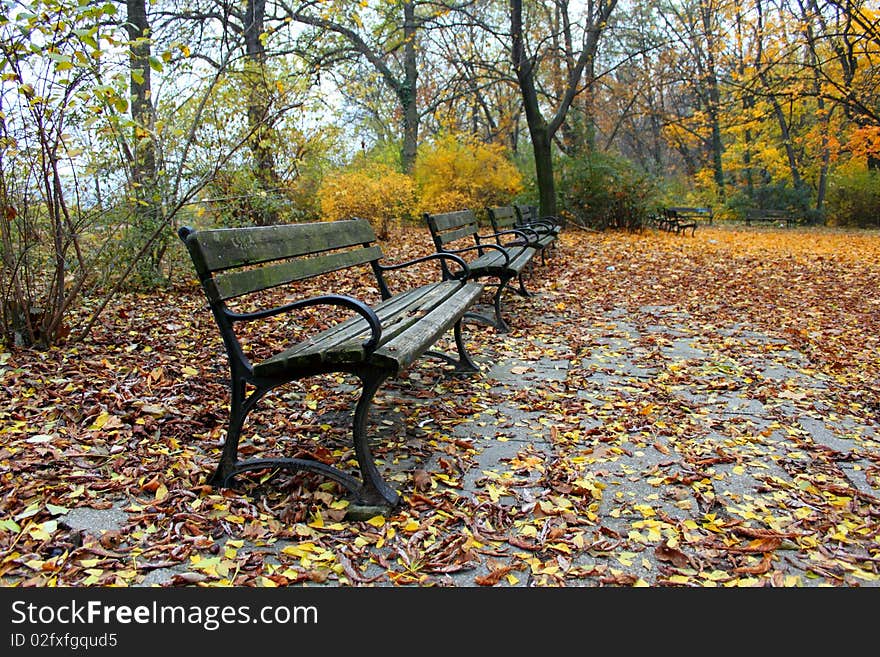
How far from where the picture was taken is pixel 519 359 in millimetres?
4676

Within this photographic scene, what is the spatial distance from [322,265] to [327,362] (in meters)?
1.09

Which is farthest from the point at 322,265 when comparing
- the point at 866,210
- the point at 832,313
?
the point at 866,210

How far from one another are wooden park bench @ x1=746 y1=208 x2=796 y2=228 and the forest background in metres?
0.58

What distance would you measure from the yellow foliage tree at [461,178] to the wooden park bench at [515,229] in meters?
3.96

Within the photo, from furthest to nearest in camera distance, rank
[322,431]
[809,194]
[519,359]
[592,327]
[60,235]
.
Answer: [809,194] → [592,327] → [519,359] → [60,235] → [322,431]

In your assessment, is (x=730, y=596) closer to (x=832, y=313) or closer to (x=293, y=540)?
(x=293, y=540)

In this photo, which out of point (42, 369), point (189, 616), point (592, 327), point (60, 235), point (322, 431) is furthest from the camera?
point (592, 327)

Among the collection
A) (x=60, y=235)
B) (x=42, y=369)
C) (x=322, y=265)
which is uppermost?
(x=60, y=235)

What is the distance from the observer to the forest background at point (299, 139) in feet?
12.9

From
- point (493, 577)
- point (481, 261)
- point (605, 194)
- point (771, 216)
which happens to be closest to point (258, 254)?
point (493, 577)

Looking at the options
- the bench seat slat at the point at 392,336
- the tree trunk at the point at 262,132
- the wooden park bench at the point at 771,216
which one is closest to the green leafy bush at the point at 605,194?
the tree trunk at the point at 262,132

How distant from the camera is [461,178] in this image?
13852 millimetres

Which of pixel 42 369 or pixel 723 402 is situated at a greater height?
pixel 42 369

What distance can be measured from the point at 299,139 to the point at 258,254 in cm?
607
